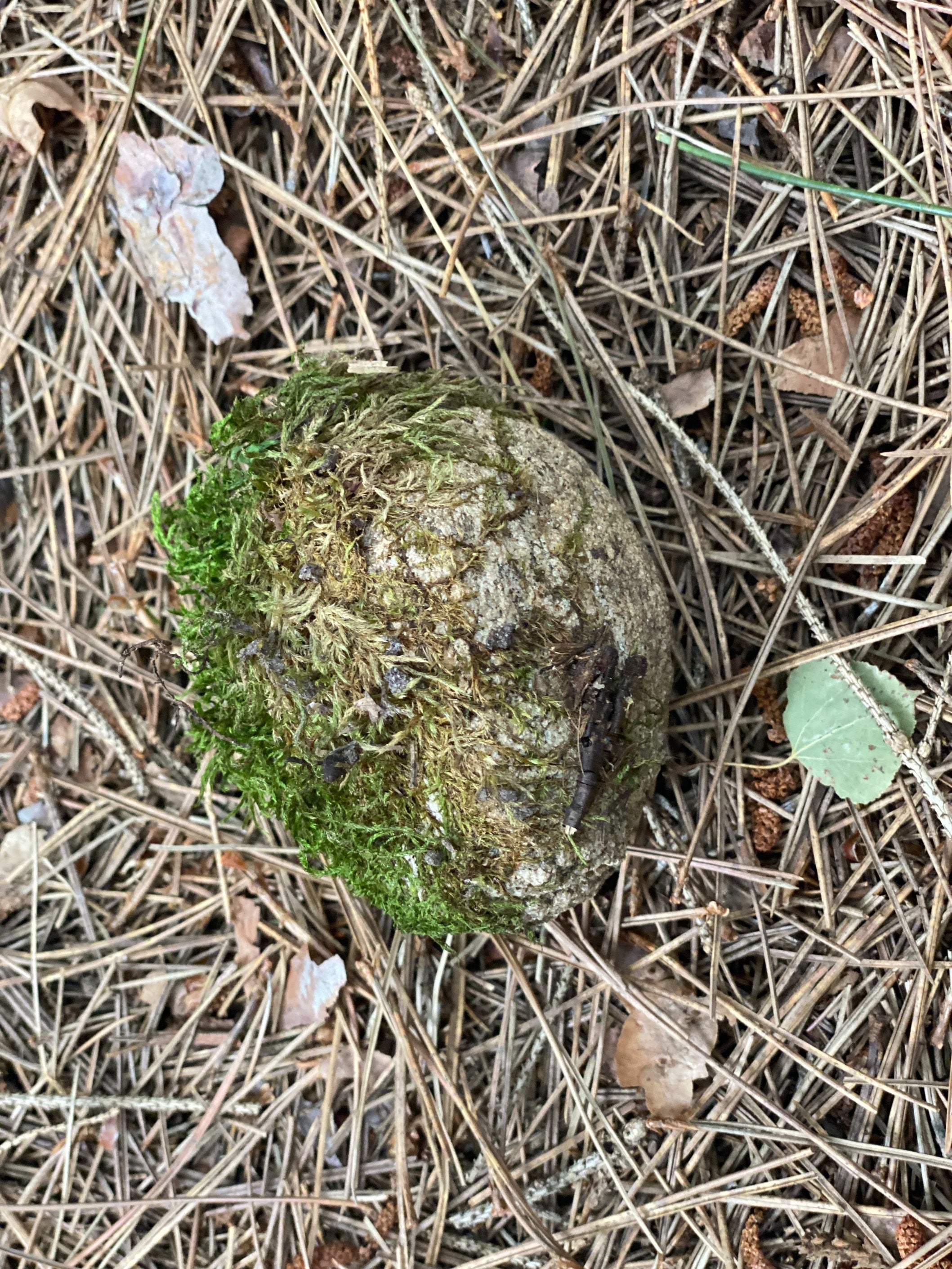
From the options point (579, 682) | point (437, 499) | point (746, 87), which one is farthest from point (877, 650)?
point (746, 87)

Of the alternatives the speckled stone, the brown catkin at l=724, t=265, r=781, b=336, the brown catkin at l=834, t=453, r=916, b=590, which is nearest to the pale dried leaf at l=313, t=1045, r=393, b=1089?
the speckled stone

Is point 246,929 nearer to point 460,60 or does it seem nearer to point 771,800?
point 771,800

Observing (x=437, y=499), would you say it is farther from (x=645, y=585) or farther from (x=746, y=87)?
(x=746, y=87)

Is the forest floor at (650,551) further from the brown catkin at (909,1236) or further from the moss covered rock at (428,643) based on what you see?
the moss covered rock at (428,643)

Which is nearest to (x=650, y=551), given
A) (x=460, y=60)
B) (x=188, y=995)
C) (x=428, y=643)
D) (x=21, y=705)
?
(x=428, y=643)

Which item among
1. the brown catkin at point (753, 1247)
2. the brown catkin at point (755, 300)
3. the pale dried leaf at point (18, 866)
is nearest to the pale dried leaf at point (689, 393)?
the brown catkin at point (755, 300)
